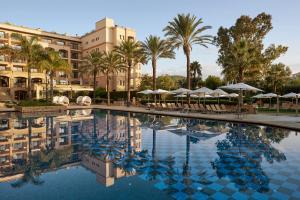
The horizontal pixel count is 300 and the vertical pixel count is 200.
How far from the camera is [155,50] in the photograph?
3256cm

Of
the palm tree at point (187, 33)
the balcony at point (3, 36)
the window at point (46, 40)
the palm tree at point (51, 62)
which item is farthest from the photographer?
the window at point (46, 40)

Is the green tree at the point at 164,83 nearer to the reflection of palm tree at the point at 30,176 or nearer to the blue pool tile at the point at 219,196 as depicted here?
the reflection of palm tree at the point at 30,176

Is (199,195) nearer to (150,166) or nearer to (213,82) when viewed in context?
(150,166)

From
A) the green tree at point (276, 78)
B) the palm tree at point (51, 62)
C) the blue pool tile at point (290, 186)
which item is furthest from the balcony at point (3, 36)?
the blue pool tile at point (290, 186)

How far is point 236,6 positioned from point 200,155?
1892 cm

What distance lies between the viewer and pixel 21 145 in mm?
10445

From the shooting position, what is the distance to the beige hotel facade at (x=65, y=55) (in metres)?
47.2

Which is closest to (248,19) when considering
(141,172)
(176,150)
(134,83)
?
(134,83)

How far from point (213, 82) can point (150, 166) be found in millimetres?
47830

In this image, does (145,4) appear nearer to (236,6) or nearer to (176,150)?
(236,6)

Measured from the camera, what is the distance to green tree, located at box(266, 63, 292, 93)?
38594 mm

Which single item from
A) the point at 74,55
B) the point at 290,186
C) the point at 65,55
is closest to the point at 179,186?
the point at 290,186

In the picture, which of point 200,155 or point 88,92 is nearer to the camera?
point 200,155

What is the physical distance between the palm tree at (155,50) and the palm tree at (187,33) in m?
3.50
